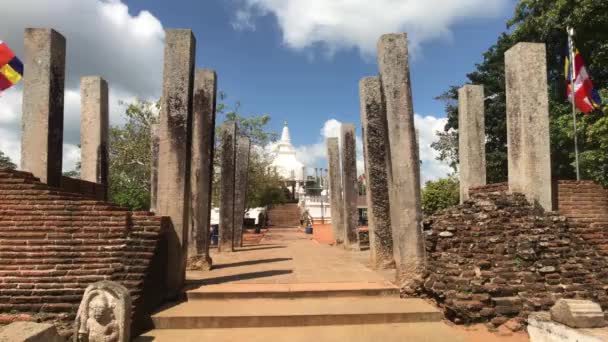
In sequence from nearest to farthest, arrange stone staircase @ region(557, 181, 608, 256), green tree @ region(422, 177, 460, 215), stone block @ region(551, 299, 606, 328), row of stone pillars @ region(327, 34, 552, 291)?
stone block @ region(551, 299, 606, 328), row of stone pillars @ region(327, 34, 552, 291), stone staircase @ region(557, 181, 608, 256), green tree @ region(422, 177, 460, 215)

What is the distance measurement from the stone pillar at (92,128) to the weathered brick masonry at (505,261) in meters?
8.06

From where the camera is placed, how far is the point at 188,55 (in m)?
7.31

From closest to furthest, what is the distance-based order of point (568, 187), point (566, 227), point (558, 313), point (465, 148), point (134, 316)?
point (558, 313) → point (134, 316) → point (566, 227) → point (568, 187) → point (465, 148)

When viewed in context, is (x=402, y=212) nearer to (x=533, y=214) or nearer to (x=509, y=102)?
(x=533, y=214)

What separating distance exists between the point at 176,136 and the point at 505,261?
5.59 metres

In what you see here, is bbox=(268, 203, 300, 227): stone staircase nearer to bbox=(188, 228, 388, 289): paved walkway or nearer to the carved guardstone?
bbox=(188, 228, 388, 289): paved walkway

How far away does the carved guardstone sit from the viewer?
4688mm

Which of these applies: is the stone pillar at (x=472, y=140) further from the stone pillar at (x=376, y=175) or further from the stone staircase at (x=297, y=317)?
the stone staircase at (x=297, y=317)

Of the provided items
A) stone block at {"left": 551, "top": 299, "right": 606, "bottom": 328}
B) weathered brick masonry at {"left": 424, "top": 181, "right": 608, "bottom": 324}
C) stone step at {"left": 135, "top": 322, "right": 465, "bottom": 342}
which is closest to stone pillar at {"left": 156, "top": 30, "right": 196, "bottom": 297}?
stone step at {"left": 135, "top": 322, "right": 465, "bottom": 342}

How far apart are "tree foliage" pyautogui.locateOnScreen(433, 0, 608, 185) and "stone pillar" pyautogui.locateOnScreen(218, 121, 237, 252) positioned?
397 inches

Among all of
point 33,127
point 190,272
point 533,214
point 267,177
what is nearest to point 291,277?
point 190,272

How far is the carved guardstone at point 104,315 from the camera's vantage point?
15.4 ft

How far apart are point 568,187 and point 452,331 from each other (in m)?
4.90

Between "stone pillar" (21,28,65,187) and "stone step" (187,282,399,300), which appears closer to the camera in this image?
"stone step" (187,282,399,300)
